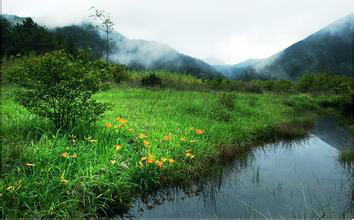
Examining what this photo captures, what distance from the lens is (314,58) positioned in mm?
124438

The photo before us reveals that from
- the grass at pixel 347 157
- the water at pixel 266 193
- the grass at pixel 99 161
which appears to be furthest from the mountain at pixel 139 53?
the water at pixel 266 193

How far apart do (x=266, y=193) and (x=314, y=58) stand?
438 ft

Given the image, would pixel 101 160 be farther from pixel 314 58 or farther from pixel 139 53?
pixel 314 58

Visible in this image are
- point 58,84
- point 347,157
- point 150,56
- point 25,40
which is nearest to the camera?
point 58,84

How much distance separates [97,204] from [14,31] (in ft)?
127

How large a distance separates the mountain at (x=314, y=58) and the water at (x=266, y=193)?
4340 inches

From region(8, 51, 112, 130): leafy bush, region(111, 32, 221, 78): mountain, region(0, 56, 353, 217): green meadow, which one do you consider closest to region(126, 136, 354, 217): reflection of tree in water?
region(0, 56, 353, 217): green meadow

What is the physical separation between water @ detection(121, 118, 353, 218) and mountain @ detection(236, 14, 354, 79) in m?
110

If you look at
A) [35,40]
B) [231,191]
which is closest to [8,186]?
[231,191]

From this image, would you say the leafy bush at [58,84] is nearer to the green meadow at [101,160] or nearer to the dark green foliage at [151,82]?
the green meadow at [101,160]

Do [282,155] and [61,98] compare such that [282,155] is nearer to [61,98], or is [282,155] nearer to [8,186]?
[61,98]

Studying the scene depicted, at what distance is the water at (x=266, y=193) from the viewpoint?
179 inches

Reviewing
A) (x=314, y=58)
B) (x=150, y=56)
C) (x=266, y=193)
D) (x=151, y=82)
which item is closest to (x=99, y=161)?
(x=266, y=193)

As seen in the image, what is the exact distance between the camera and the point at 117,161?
5.07m
